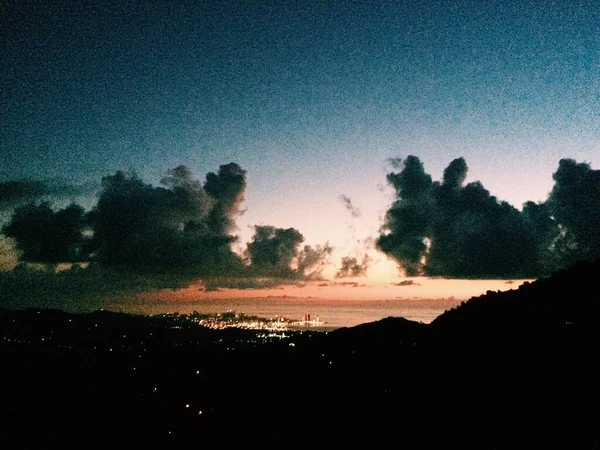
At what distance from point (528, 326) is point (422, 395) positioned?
1780 cm

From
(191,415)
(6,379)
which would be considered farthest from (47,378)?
(191,415)

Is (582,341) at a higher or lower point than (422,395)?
higher

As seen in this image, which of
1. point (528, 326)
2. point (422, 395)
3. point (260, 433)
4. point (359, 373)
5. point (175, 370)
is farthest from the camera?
point (175, 370)

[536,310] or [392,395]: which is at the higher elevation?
[536,310]

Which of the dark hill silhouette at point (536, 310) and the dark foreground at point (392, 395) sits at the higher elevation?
the dark hill silhouette at point (536, 310)

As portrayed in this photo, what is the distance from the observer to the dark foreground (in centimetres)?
3966

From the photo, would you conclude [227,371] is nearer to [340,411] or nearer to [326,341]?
[326,341]

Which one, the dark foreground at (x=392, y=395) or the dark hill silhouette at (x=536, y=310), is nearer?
the dark foreground at (x=392, y=395)

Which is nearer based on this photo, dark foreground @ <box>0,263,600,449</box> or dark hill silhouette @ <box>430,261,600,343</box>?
dark foreground @ <box>0,263,600,449</box>

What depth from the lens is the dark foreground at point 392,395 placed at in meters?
39.7

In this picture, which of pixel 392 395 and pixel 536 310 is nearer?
pixel 392 395

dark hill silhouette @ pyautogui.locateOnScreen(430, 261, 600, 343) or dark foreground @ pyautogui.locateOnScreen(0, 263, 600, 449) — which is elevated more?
dark hill silhouette @ pyautogui.locateOnScreen(430, 261, 600, 343)

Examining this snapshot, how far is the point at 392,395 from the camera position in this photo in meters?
59.2

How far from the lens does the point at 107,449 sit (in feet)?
216
